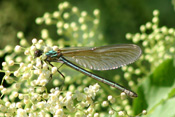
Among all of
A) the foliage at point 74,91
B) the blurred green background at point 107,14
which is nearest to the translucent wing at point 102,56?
the foliage at point 74,91

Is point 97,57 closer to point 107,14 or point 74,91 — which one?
point 74,91

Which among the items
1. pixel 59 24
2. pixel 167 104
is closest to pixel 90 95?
pixel 167 104

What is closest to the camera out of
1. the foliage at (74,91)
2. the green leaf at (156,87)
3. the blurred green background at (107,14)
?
the foliage at (74,91)

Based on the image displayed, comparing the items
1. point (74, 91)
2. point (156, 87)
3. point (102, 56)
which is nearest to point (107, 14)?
point (102, 56)

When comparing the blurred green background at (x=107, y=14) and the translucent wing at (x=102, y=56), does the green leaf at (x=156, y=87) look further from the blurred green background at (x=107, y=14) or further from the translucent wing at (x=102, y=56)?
the blurred green background at (x=107, y=14)

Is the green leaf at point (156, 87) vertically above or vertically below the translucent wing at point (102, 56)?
below

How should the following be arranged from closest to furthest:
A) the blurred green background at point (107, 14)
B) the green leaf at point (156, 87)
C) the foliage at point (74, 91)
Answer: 1. the foliage at point (74, 91)
2. the green leaf at point (156, 87)
3. the blurred green background at point (107, 14)
